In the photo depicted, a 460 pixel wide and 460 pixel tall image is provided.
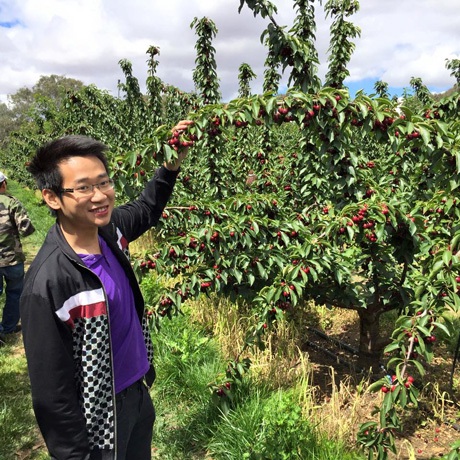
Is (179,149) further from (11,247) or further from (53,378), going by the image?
(11,247)

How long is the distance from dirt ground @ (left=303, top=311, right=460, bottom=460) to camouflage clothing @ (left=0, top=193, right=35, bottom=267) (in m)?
3.41

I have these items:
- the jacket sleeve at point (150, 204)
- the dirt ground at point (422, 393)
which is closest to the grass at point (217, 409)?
the dirt ground at point (422, 393)

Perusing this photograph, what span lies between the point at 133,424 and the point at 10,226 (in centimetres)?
329

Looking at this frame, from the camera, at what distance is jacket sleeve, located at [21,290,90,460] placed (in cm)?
122

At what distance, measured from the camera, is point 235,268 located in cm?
276

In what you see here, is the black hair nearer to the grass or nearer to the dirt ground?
the grass

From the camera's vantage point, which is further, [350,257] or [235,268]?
[350,257]

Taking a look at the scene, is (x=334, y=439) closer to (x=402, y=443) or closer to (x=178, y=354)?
(x=402, y=443)

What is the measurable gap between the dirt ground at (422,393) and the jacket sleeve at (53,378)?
6.09 ft

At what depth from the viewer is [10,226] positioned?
4137 mm

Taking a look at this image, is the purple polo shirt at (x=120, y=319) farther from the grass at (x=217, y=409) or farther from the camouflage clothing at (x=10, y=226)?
the camouflage clothing at (x=10, y=226)

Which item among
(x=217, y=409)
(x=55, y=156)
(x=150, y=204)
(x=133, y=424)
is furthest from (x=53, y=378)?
(x=217, y=409)

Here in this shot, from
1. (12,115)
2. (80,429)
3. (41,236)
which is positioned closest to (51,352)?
(80,429)

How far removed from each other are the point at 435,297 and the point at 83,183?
174 cm
